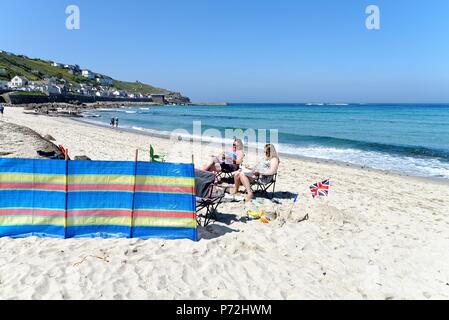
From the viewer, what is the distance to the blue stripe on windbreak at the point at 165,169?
5.18 metres

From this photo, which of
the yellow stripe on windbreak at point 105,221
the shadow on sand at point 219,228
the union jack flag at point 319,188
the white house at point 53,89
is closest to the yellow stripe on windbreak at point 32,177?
the yellow stripe on windbreak at point 105,221

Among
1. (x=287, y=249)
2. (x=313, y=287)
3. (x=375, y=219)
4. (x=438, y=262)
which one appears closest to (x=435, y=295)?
(x=438, y=262)

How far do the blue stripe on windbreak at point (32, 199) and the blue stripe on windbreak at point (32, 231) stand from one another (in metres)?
0.30

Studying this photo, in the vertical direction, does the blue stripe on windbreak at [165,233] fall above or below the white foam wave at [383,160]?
below

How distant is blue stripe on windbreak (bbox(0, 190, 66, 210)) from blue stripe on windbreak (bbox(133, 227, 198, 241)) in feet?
3.93

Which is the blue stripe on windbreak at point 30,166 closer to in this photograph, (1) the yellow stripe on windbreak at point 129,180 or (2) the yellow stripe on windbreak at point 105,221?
(1) the yellow stripe on windbreak at point 129,180

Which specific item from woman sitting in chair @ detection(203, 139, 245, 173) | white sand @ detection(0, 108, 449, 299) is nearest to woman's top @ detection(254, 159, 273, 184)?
woman sitting in chair @ detection(203, 139, 245, 173)

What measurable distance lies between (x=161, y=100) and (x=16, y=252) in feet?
537

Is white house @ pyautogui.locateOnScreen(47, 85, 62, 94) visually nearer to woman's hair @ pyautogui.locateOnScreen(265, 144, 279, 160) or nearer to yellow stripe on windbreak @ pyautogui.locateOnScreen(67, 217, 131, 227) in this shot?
woman's hair @ pyautogui.locateOnScreen(265, 144, 279, 160)

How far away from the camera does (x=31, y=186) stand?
5.20 meters

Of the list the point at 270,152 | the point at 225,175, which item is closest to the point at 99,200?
the point at 225,175

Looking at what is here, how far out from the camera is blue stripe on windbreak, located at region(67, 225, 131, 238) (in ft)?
17.1

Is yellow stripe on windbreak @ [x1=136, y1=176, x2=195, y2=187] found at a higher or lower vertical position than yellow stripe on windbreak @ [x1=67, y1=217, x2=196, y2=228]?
higher

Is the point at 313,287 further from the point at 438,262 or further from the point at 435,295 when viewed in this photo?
the point at 438,262
